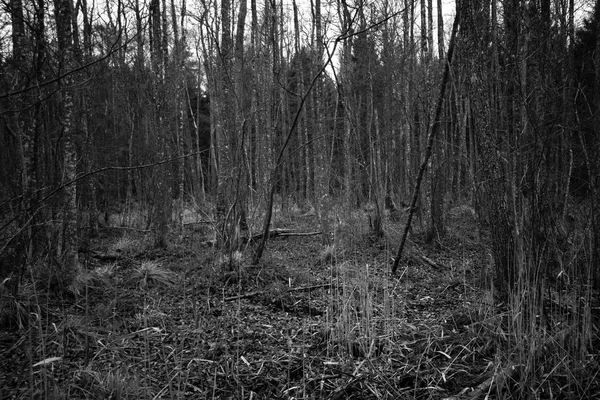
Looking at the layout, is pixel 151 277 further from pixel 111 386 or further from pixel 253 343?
pixel 111 386

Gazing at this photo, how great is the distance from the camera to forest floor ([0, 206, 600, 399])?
236 cm

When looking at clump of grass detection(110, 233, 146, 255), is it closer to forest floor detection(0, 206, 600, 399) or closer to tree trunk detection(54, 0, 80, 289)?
forest floor detection(0, 206, 600, 399)

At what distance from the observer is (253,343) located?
3119 millimetres

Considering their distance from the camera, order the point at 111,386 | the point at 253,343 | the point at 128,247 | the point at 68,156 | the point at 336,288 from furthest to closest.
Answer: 1. the point at 128,247
2. the point at 68,156
3. the point at 336,288
4. the point at 253,343
5. the point at 111,386

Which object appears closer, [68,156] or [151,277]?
[68,156]

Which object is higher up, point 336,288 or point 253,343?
point 336,288

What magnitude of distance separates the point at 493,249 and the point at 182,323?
2.84 metres

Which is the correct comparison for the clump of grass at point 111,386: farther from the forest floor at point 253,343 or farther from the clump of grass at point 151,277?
the clump of grass at point 151,277

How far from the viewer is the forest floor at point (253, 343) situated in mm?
2355

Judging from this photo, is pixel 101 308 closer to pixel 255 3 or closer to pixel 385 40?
pixel 385 40

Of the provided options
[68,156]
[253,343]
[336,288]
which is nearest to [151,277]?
[68,156]

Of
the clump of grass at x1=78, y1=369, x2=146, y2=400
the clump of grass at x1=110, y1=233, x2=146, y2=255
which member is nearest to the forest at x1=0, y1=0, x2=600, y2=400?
the clump of grass at x1=78, y1=369, x2=146, y2=400

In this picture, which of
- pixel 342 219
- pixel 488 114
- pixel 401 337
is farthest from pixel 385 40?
pixel 401 337

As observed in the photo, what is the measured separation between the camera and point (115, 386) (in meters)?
2.27
